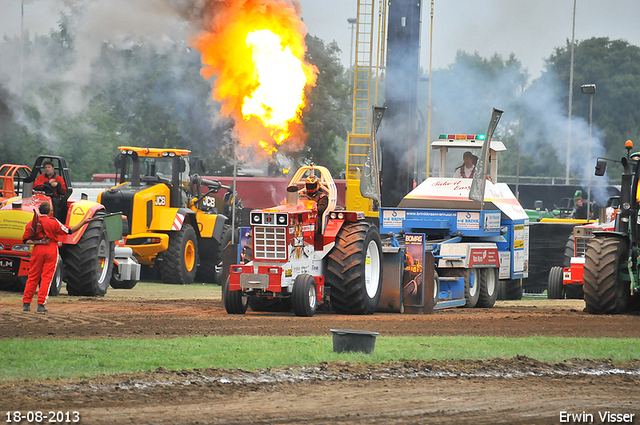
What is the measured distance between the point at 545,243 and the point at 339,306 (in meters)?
11.4

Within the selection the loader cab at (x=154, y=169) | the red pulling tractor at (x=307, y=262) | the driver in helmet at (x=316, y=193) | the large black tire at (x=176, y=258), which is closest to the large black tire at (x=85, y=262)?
the red pulling tractor at (x=307, y=262)

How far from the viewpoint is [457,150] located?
61.5 ft

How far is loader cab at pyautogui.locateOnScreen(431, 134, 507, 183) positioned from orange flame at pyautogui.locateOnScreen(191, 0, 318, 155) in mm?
3318

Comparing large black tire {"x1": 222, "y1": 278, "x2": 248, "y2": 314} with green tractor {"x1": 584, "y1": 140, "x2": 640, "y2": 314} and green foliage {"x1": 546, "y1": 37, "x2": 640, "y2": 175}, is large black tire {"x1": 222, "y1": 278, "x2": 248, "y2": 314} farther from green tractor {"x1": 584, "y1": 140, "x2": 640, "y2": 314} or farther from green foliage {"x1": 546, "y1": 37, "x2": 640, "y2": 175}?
green foliage {"x1": 546, "y1": 37, "x2": 640, "y2": 175}

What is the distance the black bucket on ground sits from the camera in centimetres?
913

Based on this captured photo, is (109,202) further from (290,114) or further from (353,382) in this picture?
(353,382)

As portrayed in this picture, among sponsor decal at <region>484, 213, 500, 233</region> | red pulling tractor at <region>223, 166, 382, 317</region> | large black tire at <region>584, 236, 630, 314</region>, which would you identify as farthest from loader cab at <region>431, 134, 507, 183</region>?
red pulling tractor at <region>223, 166, 382, 317</region>

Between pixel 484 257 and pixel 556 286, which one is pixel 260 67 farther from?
pixel 556 286

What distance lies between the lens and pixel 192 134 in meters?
39.2

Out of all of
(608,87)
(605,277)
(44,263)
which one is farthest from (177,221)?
(608,87)

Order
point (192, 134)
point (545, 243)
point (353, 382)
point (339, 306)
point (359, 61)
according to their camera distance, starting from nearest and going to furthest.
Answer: point (353, 382)
point (339, 306)
point (359, 61)
point (545, 243)
point (192, 134)

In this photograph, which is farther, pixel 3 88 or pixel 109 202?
pixel 109 202

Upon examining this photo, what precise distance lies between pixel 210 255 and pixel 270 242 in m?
11.4

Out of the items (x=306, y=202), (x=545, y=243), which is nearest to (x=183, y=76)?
(x=545, y=243)
